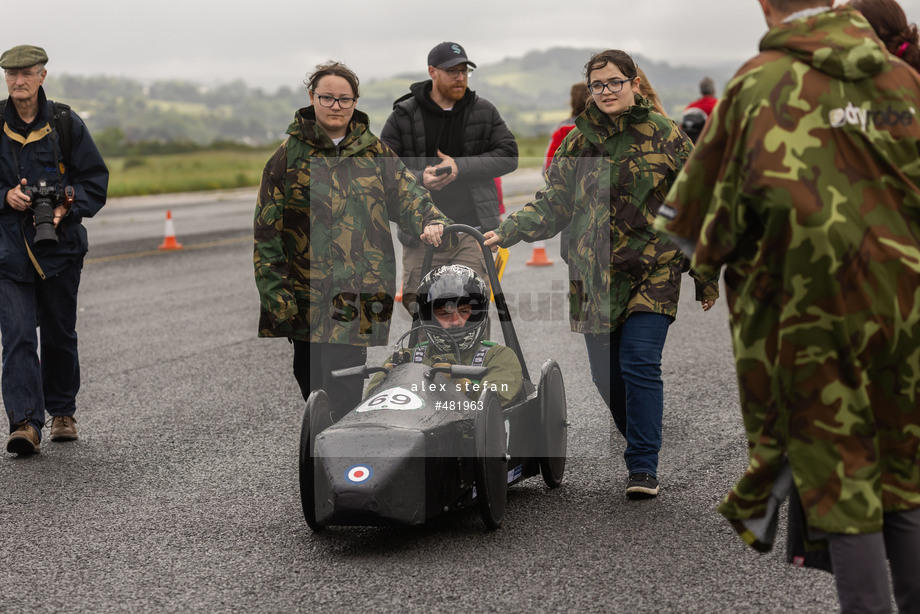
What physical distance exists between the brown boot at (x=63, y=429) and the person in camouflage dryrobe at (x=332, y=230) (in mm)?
1734

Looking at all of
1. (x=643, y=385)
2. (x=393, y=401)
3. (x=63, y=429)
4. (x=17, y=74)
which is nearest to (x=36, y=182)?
(x=17, y=74)

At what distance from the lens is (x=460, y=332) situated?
16.3 feet

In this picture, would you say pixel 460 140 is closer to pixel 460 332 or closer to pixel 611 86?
pixel 611 86

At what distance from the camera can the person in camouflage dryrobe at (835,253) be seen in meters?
2.71

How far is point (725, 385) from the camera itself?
732cm

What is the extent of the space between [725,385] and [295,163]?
11.4ft

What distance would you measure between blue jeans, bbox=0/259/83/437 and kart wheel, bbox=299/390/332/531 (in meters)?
2.21

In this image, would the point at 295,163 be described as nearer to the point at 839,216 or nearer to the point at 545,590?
the point at 545,590

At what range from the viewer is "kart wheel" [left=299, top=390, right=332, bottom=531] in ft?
14.6

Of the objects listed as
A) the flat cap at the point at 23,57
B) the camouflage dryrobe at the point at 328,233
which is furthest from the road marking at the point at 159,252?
the camouflage dryrobe at the point at 328,233

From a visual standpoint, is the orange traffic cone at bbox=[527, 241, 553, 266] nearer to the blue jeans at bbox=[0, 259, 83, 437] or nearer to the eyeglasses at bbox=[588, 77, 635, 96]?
the blue jeans at bbox=[0, 259, 83, 437]

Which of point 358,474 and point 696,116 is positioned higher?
point 696,116

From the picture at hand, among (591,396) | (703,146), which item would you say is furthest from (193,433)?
(703,146)

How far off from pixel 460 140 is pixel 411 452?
2.79 metres
